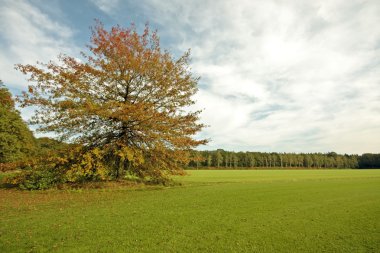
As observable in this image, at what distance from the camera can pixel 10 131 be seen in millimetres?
44750

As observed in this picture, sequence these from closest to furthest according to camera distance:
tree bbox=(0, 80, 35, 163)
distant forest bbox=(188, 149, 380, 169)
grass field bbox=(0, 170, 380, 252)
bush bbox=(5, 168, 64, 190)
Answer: grass field bbox=(0, 170, 380, 252) < bush bbox=(5, 168, 64, 190) < tree bbox=(0, 80, 35, 163) < distant forest bbox=(188, 149, 380, 169)

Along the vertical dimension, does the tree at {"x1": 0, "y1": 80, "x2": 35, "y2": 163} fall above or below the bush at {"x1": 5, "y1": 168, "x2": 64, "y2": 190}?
above

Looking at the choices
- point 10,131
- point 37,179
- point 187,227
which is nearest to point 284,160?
point 10,131

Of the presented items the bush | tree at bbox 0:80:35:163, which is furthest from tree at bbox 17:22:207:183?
tree at bbox 0:80:35:163

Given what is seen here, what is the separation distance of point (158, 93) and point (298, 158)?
155 m

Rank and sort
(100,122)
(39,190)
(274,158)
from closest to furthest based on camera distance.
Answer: (39,190) → (100,122) → (274,158)

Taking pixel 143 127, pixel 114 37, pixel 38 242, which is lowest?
pixel 38 242

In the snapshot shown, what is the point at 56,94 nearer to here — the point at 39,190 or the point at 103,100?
the point at 103,100

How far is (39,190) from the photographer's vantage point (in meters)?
20.9

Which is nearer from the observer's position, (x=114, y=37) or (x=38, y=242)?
(x=38, y=242)

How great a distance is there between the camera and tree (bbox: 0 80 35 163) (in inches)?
1669

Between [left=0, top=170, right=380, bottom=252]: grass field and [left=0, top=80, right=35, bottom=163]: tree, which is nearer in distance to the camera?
[left=0, top=170, right=380, bottom=252]: grass field

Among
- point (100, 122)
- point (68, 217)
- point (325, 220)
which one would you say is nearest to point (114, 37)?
point (100, 122)

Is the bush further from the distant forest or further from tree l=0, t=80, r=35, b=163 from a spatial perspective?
the distant forest
